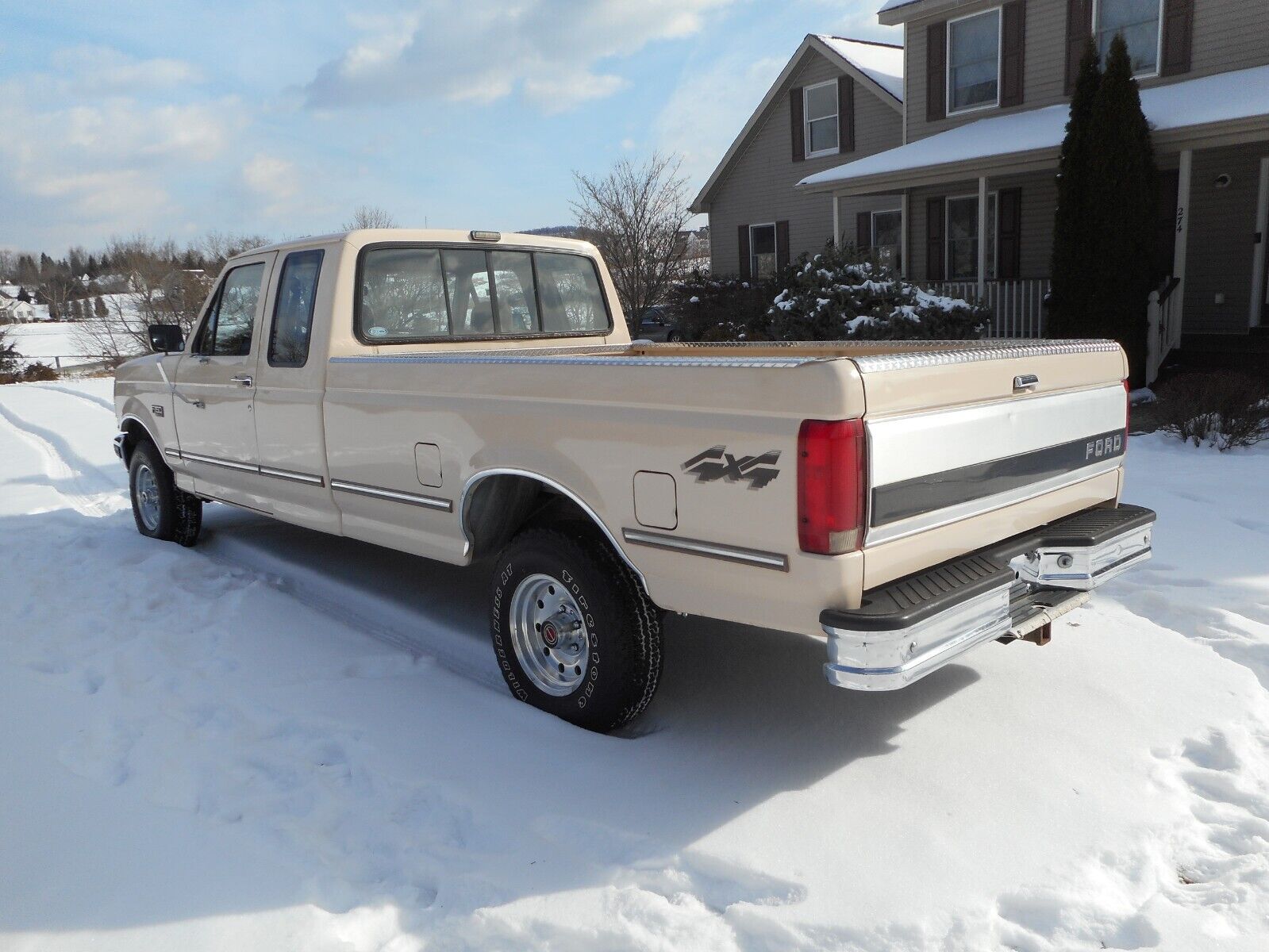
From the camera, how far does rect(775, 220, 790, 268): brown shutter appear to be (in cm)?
2423

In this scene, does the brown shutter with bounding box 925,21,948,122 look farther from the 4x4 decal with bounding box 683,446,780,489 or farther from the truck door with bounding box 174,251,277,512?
the 4x4 decal with bounding box 683,446,780,489

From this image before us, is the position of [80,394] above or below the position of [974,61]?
below

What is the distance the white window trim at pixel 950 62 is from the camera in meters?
16.3

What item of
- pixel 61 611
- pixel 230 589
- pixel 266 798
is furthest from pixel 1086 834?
pixel 61 611

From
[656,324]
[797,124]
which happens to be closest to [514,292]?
[797,124]

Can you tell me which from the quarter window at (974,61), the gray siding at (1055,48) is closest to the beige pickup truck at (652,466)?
the gray siding at (1055,48)

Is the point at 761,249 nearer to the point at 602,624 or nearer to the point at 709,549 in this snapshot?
the point at 602,624

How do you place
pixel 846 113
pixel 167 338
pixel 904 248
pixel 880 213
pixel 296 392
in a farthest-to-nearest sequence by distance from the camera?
1. pixel 846 113
2. pixel 880 213
3. pixel 904 248
4. pixel 167 338
5. pixel 296 392

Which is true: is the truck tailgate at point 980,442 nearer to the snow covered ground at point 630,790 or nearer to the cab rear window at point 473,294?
the snow covered ground at point 630,790

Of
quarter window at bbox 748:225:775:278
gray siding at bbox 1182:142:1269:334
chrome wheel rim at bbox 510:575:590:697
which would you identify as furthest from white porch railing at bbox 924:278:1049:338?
chrome wheel rim at bbox 510:575:590:697

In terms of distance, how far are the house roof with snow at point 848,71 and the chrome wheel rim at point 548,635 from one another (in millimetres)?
19547

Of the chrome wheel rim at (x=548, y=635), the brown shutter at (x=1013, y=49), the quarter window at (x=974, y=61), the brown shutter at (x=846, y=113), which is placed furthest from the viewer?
the brown shutter at (x=846, y=113)

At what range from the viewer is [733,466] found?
3047 millimetres

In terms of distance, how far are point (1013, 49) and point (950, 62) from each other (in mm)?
1309
